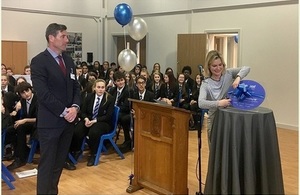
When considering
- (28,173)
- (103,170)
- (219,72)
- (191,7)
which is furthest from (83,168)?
(191,7)

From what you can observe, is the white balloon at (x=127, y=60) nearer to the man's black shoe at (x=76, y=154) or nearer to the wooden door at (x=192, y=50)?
the man's black shoe at (x=76, y=154)

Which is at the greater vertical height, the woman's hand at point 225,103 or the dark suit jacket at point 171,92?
the woman's hand at point 225,103

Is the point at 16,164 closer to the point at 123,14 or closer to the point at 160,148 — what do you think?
the point at 160,148

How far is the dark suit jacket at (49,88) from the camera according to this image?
2783 millimetres

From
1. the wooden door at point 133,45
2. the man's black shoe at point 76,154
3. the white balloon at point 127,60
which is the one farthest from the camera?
the wooden door at point 133,45

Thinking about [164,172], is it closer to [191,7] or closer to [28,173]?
[28,173]

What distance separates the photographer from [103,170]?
14.2 ft

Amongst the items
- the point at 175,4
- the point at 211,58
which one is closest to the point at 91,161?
the point at 211,58

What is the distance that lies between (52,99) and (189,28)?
23.0ft

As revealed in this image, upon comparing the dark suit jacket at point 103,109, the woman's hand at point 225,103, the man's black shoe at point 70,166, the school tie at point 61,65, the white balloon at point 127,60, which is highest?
the white balloon at point 127,60

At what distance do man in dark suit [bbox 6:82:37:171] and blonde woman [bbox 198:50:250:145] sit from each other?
8.05ft

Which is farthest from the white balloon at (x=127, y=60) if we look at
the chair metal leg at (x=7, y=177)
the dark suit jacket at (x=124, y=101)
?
the chair metal leg at (x=7, y=177)

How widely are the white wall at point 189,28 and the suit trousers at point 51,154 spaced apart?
5.58m

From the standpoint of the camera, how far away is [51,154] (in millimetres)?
2867
